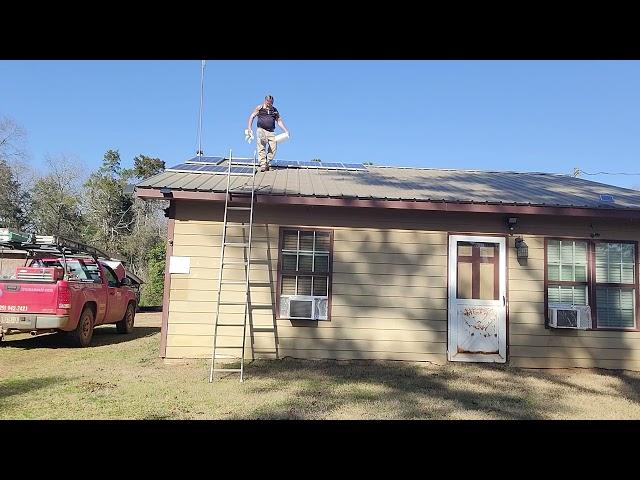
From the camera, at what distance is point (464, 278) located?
8.01 metres

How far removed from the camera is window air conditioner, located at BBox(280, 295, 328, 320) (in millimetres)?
7590

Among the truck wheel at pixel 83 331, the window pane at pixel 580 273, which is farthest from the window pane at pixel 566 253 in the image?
the truck wheel at pixel 83 331

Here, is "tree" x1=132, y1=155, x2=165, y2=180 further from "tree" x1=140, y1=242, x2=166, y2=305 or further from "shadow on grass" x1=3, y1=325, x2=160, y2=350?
"shadow on grass" x1=3, y1=325, x2=160, y2=350

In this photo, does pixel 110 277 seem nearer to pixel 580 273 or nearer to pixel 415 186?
pixel 415 186

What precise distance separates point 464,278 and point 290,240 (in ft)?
9.40

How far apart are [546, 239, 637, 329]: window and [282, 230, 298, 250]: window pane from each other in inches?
161

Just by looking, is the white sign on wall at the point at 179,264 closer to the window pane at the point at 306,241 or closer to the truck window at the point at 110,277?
the window pane at the point at 306,241

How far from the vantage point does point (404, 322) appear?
7820mm

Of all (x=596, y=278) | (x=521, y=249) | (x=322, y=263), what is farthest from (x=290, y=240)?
(x=596, y=278)
